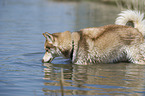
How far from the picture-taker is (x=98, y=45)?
6.48 m

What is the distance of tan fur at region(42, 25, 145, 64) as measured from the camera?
21.1ft

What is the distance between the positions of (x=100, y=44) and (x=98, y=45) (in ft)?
0.20

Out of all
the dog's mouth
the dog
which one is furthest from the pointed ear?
the dog's mouth

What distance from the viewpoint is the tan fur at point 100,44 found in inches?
253

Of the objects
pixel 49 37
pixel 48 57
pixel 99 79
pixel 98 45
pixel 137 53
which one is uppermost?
pixel 49 37

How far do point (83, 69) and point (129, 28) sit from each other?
1.70 meters

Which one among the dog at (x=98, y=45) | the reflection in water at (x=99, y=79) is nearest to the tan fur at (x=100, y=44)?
the dog at (x=98, y=45)

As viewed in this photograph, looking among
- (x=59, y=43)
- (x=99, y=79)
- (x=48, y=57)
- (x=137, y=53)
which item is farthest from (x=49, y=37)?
(x=137, y=53)

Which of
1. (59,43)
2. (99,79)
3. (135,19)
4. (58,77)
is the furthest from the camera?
(135,19)

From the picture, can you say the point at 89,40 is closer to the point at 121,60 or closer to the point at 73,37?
the point at 73,37

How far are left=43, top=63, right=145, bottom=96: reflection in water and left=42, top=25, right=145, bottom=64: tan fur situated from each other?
0.81ft

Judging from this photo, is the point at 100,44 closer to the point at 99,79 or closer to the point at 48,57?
the point at 99,79

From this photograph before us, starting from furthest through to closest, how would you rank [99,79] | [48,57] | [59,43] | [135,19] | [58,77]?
[135,19]
[48,57]
[59,43]
[58,77]
[99,79]

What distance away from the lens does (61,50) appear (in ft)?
21.3
